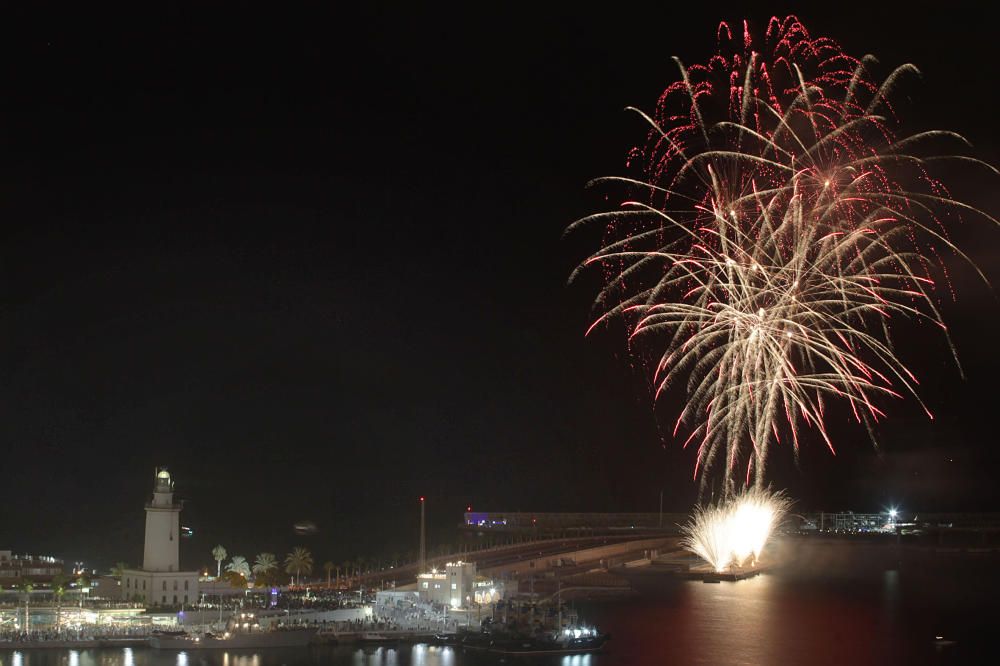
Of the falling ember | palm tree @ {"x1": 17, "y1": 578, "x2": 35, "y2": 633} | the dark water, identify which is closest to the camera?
the dark water

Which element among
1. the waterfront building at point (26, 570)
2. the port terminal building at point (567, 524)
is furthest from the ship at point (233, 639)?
the port terminal building at point (567, 524)

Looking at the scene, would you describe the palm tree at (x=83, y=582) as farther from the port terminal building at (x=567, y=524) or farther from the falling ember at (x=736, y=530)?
the port terminal building at (x=567, y=524)

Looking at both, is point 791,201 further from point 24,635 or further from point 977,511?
point 977,511

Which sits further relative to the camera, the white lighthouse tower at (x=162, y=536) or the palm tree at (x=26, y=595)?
the white lighthouse tower at (x=162, y=536)

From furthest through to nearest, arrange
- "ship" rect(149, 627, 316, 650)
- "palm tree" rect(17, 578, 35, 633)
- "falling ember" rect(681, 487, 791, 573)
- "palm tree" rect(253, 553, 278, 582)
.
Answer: "falling ember" rect(681, 487, 791, 573), "palm tree" rect(253, 553, 278, 582), "palm tree" rect(17, 578, 35, 633), "ship" rect(149, 627, 316, 650)

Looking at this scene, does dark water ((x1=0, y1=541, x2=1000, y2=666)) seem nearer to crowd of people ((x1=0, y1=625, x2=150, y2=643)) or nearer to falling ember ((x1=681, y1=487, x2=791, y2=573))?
crowd of people ((x1=0, y1=625, x2=150, y2=643))

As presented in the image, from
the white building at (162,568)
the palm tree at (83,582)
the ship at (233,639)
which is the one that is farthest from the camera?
the palm tree at (83,582)

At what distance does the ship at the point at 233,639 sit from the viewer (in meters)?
31.6

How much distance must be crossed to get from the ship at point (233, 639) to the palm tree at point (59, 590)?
297 cm

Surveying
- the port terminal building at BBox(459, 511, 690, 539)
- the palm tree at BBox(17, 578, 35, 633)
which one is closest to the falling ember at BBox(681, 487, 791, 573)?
the port terminal building at BBox(459, 511, 690, 539)

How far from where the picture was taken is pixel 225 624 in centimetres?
3322

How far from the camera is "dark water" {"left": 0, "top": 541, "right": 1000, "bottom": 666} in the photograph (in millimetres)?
30859

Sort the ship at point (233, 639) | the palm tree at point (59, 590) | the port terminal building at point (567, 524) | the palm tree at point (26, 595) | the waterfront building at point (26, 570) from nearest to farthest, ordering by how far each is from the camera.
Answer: the ship at point (233, 639), the palm tree at point (26, 595), the palm tree at point (59, 590), the waterfront building at point (26, 570), the port terminal building at point (567, 524)

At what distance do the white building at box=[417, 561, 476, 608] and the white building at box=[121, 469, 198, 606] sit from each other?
7843mm
